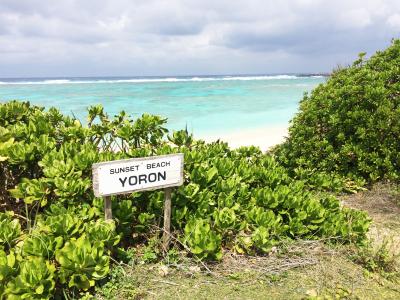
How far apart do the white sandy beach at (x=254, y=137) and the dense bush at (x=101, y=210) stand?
617 cm

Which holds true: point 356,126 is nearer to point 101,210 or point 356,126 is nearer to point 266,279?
point 266,279

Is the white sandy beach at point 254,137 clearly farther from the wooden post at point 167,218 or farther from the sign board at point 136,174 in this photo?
the sign board at point 136,174

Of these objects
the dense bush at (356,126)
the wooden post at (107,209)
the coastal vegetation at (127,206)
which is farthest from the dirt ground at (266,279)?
the dense bush at (356,126)

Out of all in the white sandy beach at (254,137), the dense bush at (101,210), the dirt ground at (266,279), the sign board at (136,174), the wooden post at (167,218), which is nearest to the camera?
the dense bush at (101,210)

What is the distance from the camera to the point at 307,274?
11.2 feet

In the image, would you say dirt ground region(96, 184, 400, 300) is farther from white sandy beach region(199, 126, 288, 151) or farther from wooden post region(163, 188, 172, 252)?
white sandy beach region(199, 126, 288, 151)

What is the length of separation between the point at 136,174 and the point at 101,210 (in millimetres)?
668

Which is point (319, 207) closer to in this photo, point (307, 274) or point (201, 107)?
point (307, 274)

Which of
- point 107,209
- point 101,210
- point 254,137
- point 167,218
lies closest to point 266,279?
point 167,218

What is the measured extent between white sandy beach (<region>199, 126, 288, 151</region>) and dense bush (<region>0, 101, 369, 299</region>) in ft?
20.2

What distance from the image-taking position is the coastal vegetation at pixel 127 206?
112 inches

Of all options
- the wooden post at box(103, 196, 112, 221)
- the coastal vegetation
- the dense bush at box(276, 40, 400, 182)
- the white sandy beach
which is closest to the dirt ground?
the coastal vegetation

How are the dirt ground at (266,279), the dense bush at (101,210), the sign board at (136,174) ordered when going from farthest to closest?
the dirt ground at (266,279), the sign board at (136,174), the dense bush at (101,210)

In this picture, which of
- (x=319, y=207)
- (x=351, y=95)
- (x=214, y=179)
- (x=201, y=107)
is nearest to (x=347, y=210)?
(x=319, y=207)
